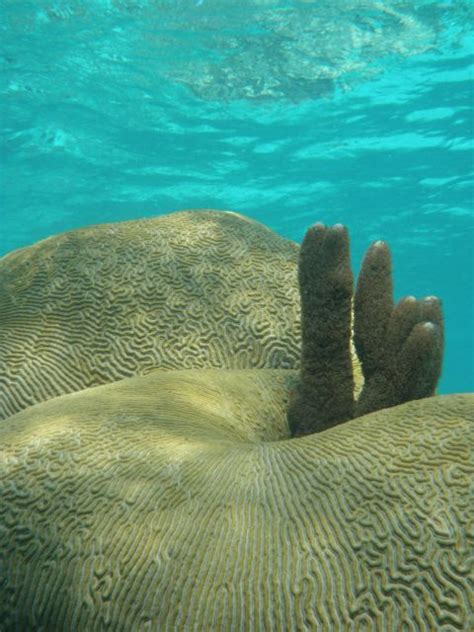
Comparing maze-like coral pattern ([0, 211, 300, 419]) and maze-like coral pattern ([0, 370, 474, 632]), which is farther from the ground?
maze-like coral pattern ([0, 211, 300, 419])

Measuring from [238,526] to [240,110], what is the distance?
59.2 feet

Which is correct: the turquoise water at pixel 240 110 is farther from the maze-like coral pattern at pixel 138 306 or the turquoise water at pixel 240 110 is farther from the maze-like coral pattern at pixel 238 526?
the maze-like coral pattern at pixel 238 526

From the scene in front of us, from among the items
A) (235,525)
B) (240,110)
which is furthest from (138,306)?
(240,110)

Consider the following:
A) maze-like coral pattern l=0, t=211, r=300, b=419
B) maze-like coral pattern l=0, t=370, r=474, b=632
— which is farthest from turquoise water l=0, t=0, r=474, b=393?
maze-like coral pattern l=0, t=370, r=474, b=632

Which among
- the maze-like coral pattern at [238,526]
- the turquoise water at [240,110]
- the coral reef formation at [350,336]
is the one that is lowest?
the maze-like coral pattern at [238,526]

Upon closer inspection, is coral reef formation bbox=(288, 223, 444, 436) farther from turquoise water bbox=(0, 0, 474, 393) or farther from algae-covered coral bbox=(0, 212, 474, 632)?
turquoise water bbox=(0, 0, 474, 393)

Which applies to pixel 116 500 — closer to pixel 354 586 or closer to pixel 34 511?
pixel 34 511

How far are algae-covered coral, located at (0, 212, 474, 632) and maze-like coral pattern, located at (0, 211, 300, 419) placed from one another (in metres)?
1.13

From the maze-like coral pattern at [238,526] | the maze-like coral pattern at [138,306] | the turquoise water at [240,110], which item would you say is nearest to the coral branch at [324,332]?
the maze-like coral pattern at [238,526]

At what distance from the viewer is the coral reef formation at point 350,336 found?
2.79m

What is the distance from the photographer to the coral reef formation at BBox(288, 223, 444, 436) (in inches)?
110

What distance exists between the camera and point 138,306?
4000 millimetres

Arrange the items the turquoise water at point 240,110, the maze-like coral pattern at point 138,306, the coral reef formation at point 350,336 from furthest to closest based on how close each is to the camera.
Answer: the turquoise water at point 240,110
the maze-like coral pattern at point 138,306
the coral reef formation at point 350,336

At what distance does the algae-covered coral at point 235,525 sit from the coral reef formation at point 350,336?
1.47 ft
